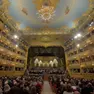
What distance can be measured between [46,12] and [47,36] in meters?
6.72

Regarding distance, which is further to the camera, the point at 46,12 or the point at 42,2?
the point at 46,12

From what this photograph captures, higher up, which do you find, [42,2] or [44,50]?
[42,2]

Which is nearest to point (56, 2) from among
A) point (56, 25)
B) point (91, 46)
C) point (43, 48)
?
point (56, 25)

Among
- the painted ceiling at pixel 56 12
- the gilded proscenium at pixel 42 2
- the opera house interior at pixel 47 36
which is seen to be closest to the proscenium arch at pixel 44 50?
the opera house interior at pixel 47 36

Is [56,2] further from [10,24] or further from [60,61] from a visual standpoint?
[60,61]

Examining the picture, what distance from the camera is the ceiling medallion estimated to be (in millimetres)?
17109

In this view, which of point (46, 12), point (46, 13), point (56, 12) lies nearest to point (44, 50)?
point (46, 13)

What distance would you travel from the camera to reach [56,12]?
59.1ft

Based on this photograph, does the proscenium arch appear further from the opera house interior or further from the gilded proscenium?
the gilded proscenium

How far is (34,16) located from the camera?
19047mm

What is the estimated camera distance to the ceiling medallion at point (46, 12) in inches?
674

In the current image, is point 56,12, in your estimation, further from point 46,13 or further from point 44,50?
point 44,50

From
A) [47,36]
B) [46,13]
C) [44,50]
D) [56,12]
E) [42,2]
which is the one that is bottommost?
[44,50]

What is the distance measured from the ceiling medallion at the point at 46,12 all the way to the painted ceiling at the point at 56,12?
581mm
